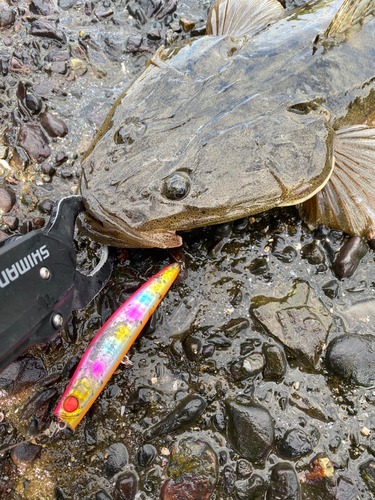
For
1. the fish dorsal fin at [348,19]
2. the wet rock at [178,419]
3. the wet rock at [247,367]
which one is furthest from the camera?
the fish dorsal fin at [348,19]

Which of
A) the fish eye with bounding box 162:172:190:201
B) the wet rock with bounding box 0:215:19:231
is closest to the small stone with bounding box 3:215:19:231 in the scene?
the wet rock with bounding box 0:215:19:231

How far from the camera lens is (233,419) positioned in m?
2.67

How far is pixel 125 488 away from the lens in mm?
2566

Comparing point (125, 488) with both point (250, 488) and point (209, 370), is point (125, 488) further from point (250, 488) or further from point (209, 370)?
point (209, 370)

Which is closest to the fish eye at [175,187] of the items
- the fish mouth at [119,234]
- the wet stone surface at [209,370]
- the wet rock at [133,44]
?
the fish mouth at [119,234]

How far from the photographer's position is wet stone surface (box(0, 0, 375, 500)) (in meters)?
2.62

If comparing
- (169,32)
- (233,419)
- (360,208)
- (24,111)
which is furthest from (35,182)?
(360,208)

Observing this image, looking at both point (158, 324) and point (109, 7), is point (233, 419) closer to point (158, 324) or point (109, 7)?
point (158, 324)

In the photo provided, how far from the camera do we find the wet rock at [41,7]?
4.04 m

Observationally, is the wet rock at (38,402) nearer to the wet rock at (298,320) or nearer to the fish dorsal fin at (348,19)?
the wet rock at (298,320)

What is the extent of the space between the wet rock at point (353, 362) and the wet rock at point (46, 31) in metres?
4.11

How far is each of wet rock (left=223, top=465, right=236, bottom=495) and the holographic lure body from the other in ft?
3.61

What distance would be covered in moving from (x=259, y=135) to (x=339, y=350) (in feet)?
5.79

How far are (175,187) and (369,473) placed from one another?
8.11 ft
